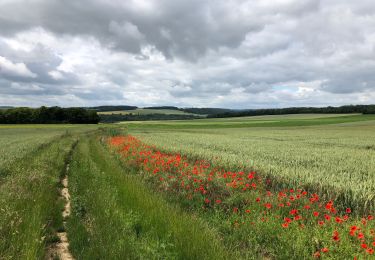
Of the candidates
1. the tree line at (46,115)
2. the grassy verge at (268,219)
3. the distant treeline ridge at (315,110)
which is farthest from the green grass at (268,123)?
the grassy verge at (268,219)

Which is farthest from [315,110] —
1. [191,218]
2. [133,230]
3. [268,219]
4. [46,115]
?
[133,230]

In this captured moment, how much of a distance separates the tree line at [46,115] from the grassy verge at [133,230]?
113636 mm

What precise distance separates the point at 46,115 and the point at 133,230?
389 feet

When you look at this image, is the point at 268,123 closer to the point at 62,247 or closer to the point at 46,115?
the point at 46,115

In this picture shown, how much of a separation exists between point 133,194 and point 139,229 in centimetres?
227

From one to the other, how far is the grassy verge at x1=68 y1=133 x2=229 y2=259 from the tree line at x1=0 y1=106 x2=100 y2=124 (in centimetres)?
11364

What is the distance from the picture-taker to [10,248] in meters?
4.59

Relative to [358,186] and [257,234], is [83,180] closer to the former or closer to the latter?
[257,234]

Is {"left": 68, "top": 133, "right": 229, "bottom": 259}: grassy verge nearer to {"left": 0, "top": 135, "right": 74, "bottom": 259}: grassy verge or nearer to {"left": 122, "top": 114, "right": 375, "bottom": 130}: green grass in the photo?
{"left": 0, "top": 135, "right": 74, "bottom": 259}: grassy verge

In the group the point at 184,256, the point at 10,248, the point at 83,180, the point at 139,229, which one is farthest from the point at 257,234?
the point at 83,180

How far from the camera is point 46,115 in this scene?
361ft

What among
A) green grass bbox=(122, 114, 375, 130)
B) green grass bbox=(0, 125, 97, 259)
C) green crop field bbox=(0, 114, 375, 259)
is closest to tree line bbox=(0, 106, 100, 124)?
green grass bbox=(122, 114, 375, 130)

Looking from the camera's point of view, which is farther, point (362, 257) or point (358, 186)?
point (358, 186)

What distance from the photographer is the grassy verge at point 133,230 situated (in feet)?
15.6
